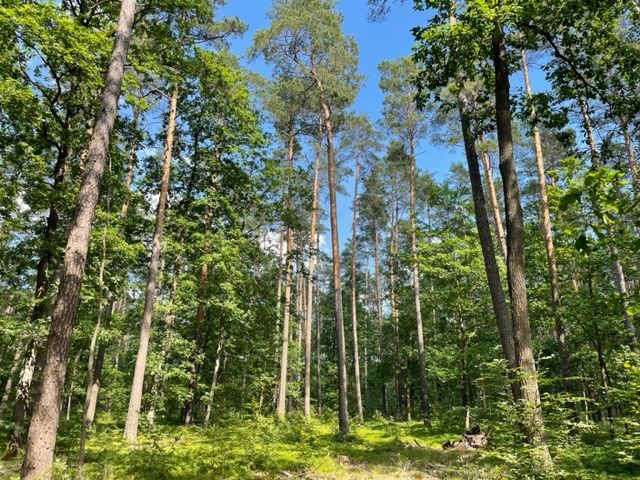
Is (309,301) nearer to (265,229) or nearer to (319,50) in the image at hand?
(265,229)

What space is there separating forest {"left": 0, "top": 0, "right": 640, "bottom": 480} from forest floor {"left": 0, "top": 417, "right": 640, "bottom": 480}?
3.7 inches

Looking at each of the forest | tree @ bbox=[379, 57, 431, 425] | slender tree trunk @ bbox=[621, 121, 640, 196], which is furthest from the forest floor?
tree @ bbox=[379, 57, 431, 425]

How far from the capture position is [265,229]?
22.5 metres

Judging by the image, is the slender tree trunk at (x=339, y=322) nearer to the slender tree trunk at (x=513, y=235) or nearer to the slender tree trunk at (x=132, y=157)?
the slender tree trunk at (x=132, y=157)

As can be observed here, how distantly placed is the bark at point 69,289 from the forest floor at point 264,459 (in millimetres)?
377

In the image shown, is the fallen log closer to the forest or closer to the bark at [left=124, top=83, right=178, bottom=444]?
the forest

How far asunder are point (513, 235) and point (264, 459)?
612 cm

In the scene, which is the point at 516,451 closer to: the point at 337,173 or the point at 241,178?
the point at 241,178

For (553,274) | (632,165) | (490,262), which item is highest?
(632,165)

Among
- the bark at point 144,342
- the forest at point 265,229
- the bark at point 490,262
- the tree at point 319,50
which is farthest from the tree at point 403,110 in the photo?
the bark at point 144,342

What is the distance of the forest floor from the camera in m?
6.56

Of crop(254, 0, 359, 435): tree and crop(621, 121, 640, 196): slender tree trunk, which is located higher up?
crop(254, 0, 359, 435): tree

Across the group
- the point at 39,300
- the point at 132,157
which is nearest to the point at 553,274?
the point at 39,300

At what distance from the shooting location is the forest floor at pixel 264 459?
258 inches
